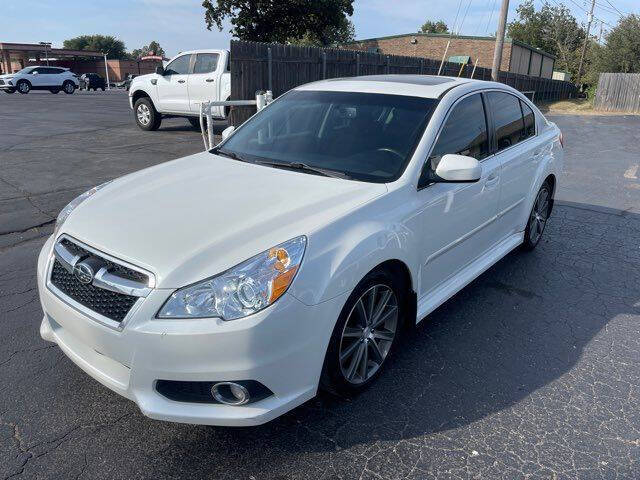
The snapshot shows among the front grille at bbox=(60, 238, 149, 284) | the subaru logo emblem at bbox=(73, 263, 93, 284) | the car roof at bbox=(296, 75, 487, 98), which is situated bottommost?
the subaru logo emblem at bbox=(73, 263, 93, 284)

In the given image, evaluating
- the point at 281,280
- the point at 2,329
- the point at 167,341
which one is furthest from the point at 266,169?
the point at 2,329

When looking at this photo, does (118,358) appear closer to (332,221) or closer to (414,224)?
(332,221)

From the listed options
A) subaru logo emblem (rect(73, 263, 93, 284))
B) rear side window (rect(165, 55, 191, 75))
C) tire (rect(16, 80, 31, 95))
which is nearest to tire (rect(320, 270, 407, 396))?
subaru logo emblem (rect(73, 263, 93, 284))

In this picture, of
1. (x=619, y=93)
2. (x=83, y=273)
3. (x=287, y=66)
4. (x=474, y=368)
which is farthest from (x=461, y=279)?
(x=619, y=93)

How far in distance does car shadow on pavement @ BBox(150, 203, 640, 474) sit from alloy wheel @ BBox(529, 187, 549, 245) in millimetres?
228

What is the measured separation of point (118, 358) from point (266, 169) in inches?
62.1

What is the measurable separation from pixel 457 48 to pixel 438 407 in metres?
40.5

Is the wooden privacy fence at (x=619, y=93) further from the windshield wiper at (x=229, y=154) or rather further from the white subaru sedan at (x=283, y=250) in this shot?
the windshield wiper at (x=229, y=154)

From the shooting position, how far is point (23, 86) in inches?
1272

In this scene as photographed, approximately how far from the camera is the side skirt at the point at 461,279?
3428mm

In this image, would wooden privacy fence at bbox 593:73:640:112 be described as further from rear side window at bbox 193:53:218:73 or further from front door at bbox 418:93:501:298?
front door at bbox 418:93:501:298

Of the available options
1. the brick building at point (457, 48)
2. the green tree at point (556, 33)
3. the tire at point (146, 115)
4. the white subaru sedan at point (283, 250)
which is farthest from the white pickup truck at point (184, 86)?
the green tree at point (556, 33)

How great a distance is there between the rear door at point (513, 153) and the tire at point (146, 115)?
1084cm

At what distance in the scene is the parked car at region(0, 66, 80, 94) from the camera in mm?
31750
